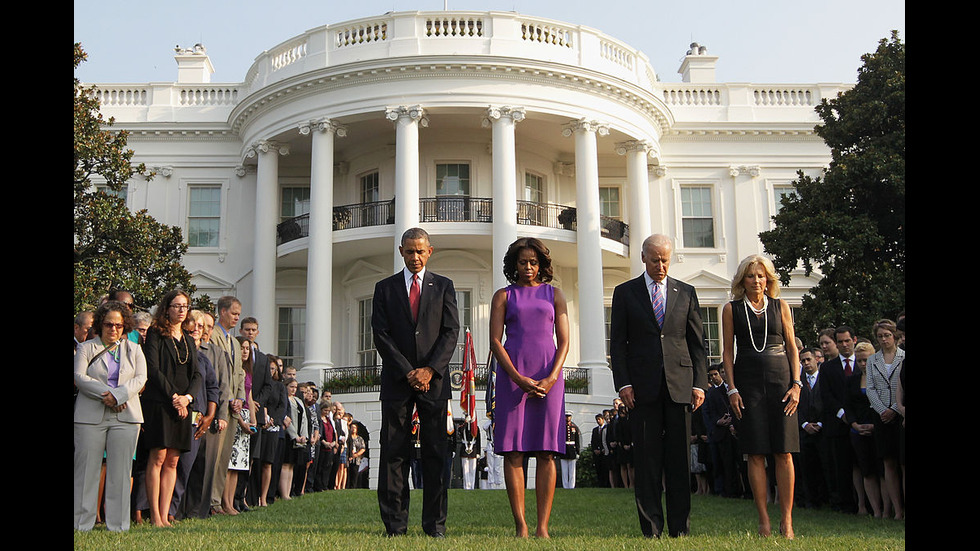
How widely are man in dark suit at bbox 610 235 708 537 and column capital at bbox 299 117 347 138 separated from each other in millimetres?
22020

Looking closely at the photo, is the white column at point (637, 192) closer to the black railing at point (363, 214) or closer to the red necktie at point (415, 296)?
the black railing at point (363, 214)

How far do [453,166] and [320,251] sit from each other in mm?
5473

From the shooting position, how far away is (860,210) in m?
22.6

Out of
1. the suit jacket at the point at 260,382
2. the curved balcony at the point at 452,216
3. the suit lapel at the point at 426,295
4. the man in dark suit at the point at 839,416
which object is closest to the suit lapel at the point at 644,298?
the suit lapel at the point at 426,295

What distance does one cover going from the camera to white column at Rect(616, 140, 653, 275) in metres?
29.6

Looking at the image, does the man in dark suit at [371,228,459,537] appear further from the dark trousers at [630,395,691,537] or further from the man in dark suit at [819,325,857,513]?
the man in dark suit at [819,325,857,513]

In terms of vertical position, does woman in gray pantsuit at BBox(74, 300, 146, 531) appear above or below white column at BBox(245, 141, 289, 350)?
below

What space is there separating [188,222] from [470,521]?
82.1 feet

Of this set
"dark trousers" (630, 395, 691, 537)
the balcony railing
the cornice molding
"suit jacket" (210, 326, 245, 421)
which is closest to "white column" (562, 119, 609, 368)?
the balcony railing

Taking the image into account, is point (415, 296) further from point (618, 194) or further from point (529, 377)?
point (618, 194)

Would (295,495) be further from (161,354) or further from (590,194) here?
(590,194)


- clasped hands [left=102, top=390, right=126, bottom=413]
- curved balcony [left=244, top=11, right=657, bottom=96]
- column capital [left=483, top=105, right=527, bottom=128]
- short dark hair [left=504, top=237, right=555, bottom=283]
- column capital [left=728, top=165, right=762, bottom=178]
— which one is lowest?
clasped hands [left=102, top=390, right=126, bottom=413]

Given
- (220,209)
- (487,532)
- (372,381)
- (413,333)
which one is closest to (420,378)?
(413,333)
